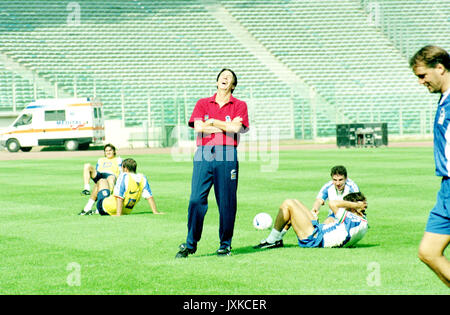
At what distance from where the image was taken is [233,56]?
169ft

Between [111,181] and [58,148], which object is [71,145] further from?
[111,181]

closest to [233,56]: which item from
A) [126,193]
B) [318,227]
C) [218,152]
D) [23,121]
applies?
[23,121]

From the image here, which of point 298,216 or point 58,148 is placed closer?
point 298,216

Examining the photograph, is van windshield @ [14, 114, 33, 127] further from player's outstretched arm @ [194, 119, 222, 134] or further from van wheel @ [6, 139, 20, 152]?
player's outstretched arm @ [194, 119, 222, 134]

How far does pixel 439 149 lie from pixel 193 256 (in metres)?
3.83

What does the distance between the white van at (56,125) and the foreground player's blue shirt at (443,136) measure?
120 feet

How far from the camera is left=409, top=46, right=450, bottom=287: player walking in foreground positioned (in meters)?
5.33

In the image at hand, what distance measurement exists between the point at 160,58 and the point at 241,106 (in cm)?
4286

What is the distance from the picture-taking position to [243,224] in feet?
37.2

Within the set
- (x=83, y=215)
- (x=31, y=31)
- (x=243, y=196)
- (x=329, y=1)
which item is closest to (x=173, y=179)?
(x=243, y=196)

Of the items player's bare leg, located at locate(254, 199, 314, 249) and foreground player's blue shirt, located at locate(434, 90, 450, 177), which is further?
player's bare leg, located at locate(254, 199, 314, 249)

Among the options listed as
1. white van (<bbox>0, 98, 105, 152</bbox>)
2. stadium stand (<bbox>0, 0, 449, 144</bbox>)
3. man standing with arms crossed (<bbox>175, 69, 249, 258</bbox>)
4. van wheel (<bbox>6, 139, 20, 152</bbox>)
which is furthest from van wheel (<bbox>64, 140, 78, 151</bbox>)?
man standing with arms crossed (<bbox>175, 69, 249, 258</bbox>)

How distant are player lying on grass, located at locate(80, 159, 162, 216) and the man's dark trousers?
Result: 421cm

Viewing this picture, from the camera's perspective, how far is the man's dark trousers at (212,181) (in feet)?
26.2
